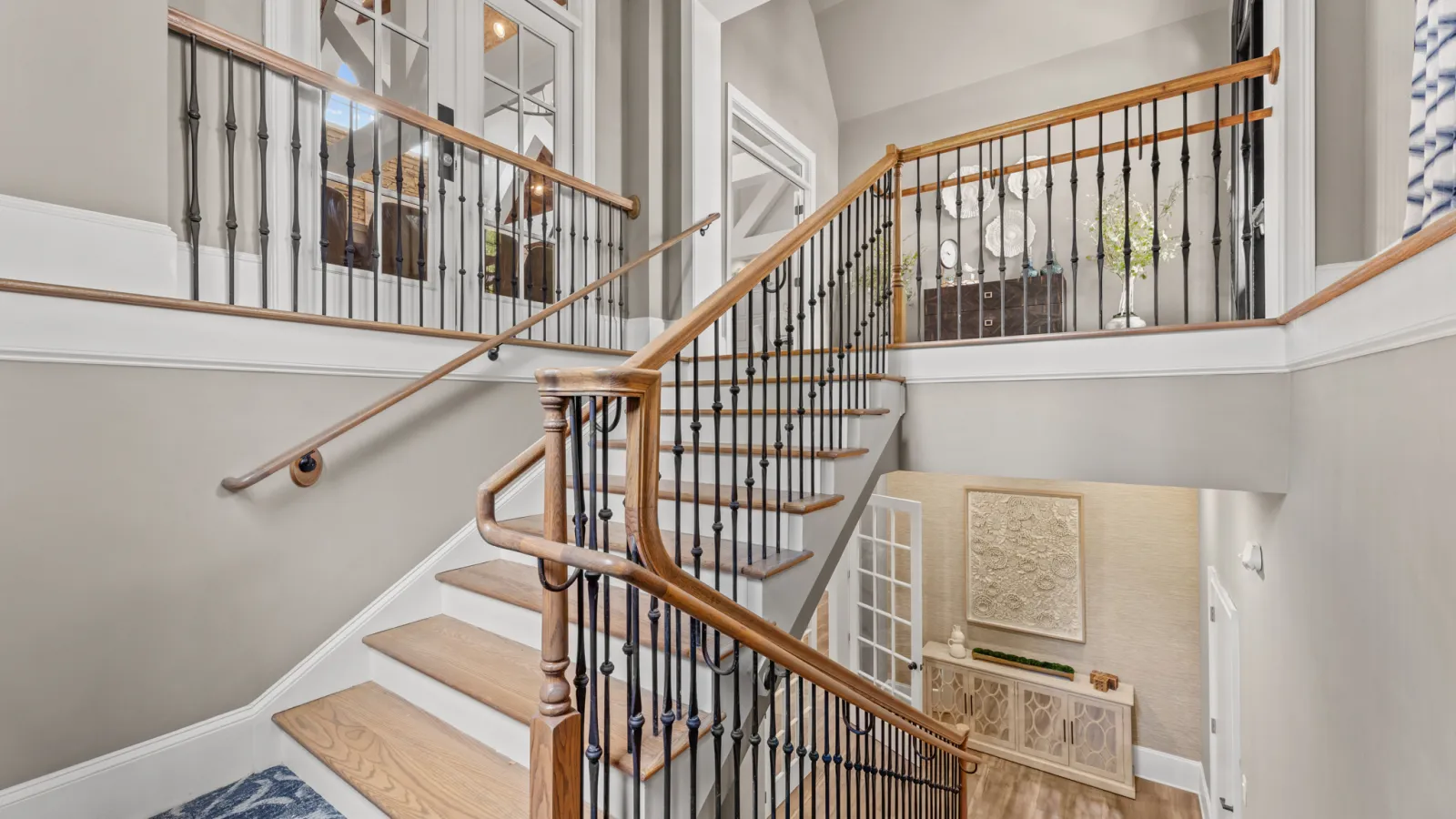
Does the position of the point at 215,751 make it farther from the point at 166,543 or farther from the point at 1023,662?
the point at 1023,662

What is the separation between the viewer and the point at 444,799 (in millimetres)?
1557

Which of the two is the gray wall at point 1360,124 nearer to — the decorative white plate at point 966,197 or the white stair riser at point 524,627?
the white stair riser at point 524,627

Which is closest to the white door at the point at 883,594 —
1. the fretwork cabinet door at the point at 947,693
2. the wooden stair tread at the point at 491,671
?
the fretwork cabinet door at the point at 947,693

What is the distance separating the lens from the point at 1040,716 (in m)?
5.10

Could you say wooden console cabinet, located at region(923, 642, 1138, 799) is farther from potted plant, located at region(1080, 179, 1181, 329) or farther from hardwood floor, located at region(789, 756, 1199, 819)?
potted plant, located at region(1080, 179, 1181, 329)

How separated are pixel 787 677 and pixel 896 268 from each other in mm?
1984

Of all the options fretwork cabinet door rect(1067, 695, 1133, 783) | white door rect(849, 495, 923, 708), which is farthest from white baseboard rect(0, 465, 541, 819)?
fretwork cabinet door rect(1067, 695, 1133, 783)

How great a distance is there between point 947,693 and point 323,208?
18.7 ft

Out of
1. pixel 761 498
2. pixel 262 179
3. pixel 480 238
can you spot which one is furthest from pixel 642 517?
pixel 480 238

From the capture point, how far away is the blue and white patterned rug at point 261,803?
1.70 metres

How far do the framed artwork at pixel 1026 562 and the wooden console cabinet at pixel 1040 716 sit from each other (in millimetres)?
426

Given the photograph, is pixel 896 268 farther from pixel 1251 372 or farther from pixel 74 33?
pixel 74 33

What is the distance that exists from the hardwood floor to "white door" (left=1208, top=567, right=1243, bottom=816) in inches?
26.9

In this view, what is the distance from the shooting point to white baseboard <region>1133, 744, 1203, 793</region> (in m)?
4.76
